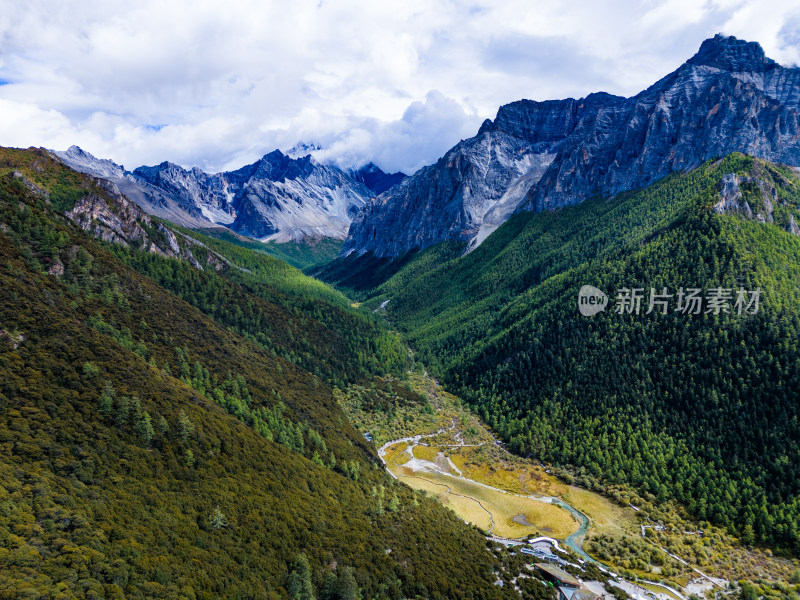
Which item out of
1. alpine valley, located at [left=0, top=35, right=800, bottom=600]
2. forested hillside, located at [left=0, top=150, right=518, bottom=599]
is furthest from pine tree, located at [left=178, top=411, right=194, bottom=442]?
alpine valley, located at [left=0, top=35, right=800, bottom=600]

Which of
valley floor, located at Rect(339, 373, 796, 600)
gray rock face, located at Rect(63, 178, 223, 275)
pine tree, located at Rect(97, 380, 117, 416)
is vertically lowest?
valley floor, located at Rect(339, 373, 796, 600)

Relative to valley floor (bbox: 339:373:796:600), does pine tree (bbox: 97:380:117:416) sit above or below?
above

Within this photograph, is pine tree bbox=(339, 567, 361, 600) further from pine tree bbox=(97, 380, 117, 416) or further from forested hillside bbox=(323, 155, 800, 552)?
forested hillside bbox=(323, 155, 800, 552)

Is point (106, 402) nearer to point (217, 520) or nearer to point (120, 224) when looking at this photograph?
point (217, 520)

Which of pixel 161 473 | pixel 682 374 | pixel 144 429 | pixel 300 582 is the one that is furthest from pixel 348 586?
pixel 682 374

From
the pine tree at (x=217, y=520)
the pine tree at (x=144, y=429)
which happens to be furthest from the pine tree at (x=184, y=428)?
the pine tree at (x=217, y=520)

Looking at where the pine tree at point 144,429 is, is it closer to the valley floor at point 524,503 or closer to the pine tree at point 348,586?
the pine tree at point 348,586

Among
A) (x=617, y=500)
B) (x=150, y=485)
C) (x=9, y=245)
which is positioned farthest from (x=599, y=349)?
(x=9, y=245)
